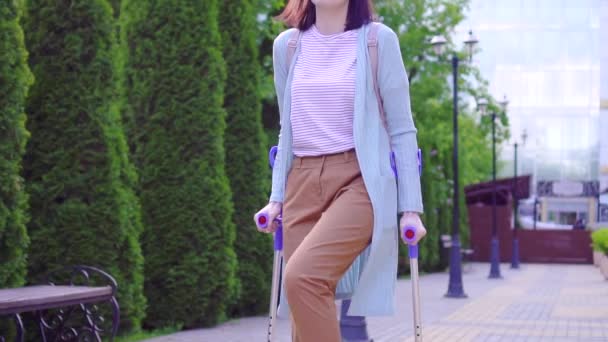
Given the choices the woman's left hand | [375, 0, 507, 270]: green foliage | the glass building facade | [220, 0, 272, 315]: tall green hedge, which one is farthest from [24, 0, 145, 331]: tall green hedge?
the glass building facade

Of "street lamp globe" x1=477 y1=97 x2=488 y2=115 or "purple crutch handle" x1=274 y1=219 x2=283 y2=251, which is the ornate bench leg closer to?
"purple crutch handle" x1=274 y1=219 x2=283 y2=251

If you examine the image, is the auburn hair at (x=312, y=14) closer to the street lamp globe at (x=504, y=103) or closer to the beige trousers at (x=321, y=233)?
the beige trousers at (x=321, y=233)

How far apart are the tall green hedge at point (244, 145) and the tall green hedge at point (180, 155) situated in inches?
64.3

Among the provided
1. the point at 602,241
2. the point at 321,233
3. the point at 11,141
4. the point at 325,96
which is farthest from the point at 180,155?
the point at 602,241

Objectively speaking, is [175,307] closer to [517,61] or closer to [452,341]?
[452,341]

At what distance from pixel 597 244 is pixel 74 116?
2492 centimetres

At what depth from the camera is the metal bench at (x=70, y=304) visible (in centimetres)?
727

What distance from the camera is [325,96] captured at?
4.02m

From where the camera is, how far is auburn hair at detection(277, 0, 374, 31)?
4.17 m

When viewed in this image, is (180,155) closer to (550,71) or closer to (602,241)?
(602,241)

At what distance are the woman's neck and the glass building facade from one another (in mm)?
58537

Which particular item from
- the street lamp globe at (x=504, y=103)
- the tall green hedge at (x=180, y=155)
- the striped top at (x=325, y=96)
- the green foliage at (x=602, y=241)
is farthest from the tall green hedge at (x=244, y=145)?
the street lamp globe at (x=504, y=103)

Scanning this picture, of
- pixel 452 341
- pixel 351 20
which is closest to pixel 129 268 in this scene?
pixel 452 341

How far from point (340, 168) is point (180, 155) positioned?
27.2 feet
